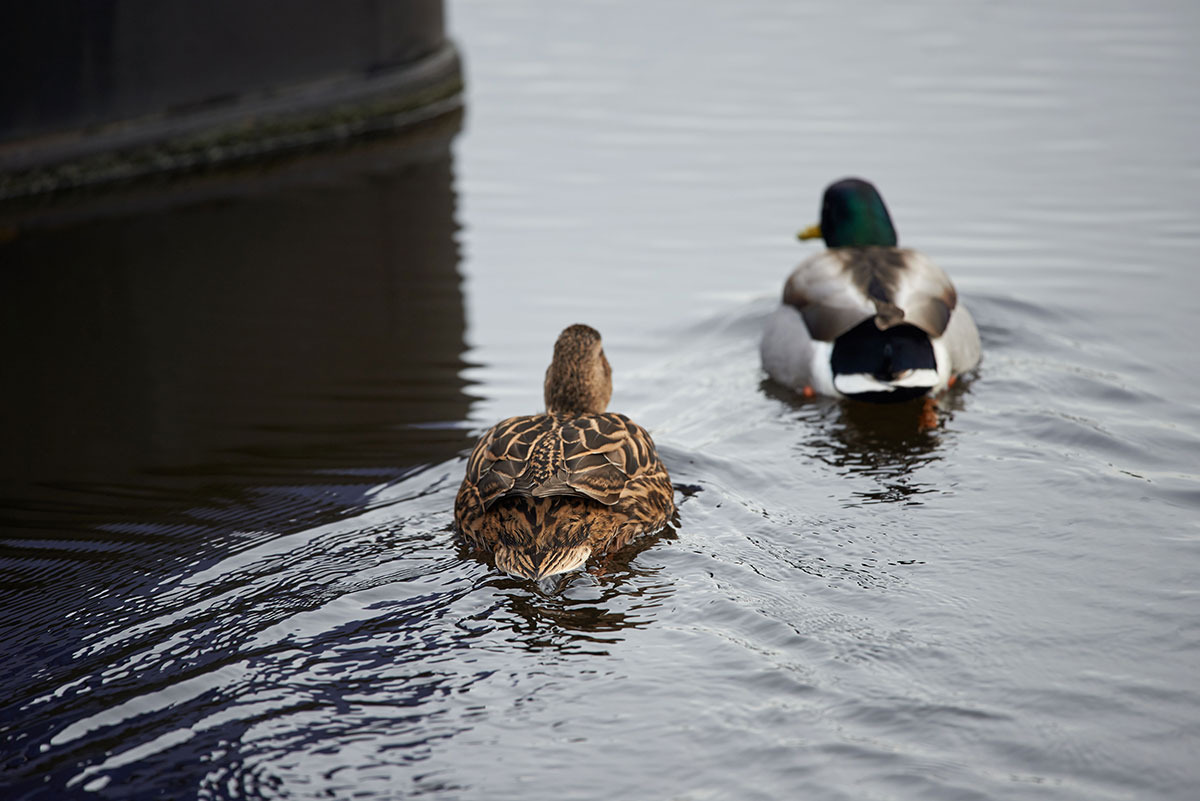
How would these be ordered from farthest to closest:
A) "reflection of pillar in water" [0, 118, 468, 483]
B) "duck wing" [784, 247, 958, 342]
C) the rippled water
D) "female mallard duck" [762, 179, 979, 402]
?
"duck wing" [784, 247, 958, 342]
"female mallard duck" [762, 179, 979, 402]
"reflection of pillar in water" [0, 118, 468, 483]
the rippled water

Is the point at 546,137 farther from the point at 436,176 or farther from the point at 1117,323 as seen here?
the point at 1117,323

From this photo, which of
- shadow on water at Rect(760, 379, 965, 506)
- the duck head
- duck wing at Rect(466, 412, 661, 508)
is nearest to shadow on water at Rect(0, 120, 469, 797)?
duck wing at Rect(466, 412, 661, 508)

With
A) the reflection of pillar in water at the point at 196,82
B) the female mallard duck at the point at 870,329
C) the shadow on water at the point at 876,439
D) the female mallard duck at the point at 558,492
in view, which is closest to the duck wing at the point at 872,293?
the female mallard duck at the point at 870,329

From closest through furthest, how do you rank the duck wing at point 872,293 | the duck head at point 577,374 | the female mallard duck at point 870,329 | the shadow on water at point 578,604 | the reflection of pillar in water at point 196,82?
the shadow on water at point 578,604 < the duck head at point 577,374 < the female mallard duck at point 870,329 < the duck wing at point 872,293 < the reflection of pillar in water at point 196,82

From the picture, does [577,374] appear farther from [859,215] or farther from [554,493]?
[859,215]

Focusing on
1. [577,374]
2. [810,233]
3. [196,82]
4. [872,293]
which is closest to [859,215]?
[810,233]

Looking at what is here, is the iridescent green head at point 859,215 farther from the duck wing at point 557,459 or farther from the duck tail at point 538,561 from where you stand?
the duck tail at point 538,561

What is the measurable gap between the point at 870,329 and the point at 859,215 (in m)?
1.44

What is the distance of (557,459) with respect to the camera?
19.5ft

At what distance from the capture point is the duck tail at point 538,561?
5.80 m

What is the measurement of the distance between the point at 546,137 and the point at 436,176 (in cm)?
166

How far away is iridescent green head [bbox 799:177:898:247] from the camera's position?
926cm

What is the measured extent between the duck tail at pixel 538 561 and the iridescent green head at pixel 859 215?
4205 mm

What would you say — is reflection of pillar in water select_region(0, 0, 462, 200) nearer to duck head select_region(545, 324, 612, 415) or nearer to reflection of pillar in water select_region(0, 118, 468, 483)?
reflection of pillar in water select_region(0, 118, 468, 483)
